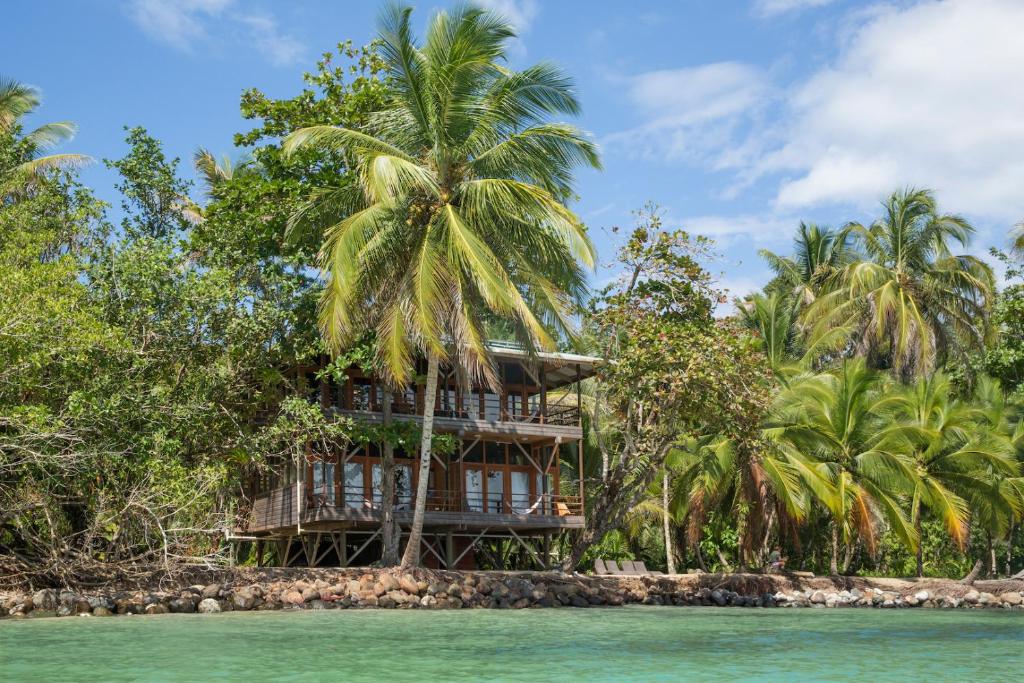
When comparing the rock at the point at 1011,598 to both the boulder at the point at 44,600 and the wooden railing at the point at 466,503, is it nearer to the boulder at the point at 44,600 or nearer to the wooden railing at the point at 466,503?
the wooden railing at the point at 466,503

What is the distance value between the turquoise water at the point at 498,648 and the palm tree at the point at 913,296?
54.6ft

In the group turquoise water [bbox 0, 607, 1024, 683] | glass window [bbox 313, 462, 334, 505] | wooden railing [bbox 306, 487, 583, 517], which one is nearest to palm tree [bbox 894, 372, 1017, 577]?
turquoise water [bbox 0, 607, 1024, 683]

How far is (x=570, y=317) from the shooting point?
21.4 metres

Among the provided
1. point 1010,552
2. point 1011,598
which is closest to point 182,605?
point 1011,598

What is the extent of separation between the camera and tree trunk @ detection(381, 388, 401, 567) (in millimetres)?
22469

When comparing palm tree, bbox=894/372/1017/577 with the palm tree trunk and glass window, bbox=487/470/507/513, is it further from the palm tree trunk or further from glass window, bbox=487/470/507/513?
the palm tree trunk

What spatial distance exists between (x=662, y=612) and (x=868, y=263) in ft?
62.4

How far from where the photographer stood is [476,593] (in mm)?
20359

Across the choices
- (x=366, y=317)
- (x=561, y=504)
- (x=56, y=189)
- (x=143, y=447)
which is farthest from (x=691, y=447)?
(x=56, y=189)

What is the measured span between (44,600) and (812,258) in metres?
32.1

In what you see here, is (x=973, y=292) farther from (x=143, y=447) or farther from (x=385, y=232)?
(x=143, y=447)

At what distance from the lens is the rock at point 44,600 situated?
16578 millimetres

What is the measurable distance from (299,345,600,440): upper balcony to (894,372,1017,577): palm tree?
29.4 ft

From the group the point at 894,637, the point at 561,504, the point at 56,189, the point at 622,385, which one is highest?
the point at 56,189
